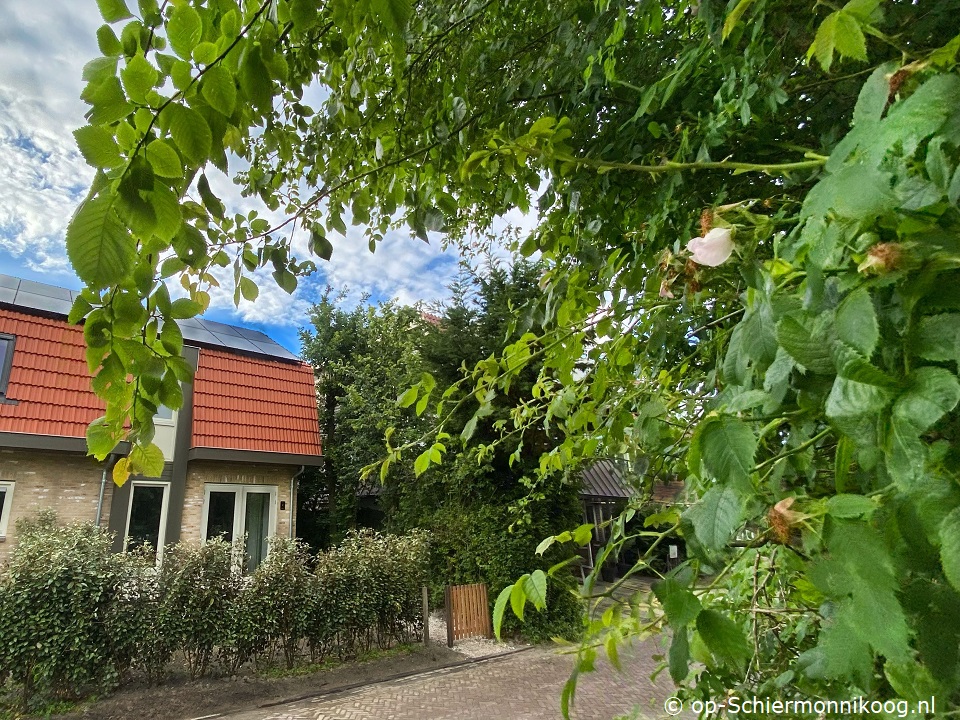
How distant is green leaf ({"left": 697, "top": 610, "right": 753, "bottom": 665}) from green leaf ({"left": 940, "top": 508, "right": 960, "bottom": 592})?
265 millimetres

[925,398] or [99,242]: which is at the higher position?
[99,242]

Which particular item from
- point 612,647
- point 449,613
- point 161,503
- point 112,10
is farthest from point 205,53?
point 161,503

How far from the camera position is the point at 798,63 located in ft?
5.75

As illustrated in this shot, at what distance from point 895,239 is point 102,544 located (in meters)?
6.88

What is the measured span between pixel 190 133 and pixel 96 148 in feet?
0.45

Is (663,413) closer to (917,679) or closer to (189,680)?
(917,679)

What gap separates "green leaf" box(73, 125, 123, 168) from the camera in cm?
75

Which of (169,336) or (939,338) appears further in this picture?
(169,336)

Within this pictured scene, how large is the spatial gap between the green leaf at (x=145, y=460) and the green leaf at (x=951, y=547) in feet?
4.33

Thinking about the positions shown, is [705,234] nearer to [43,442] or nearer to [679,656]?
[679,656]

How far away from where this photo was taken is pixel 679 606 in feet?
2.14

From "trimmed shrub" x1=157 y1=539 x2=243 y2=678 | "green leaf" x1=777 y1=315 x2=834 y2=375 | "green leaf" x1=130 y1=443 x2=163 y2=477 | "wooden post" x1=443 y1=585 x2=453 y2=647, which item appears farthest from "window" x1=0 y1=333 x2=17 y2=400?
"green leaf" x1=777 y1=315 x2=834 y2=375

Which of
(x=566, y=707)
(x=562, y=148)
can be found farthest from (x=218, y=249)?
(x=566, y=707)

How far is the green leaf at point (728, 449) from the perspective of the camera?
588mm
